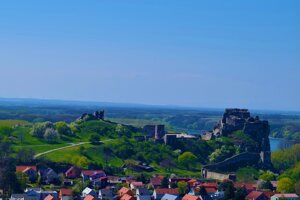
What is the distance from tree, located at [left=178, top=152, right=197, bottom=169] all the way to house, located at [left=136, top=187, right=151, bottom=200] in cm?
2894

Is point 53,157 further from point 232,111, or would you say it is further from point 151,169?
point 232,111

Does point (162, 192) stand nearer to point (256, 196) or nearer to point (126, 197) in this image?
point (126, 197)

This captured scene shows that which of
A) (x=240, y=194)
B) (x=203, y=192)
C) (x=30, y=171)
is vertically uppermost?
(x=30, y=171)

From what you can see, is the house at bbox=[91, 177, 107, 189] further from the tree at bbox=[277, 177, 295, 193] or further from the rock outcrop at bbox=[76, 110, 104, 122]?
the rock outcrop at bbox=[76, 110, 104, 122]

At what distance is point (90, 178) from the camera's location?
251 feet

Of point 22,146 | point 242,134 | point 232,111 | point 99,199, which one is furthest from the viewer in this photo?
point 232,111

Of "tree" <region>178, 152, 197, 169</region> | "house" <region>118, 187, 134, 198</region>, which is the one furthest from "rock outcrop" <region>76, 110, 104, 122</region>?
"house" <region>118, 187, 134, 198</region>

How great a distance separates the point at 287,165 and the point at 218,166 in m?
13.7

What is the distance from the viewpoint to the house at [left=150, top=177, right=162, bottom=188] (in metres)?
73.1

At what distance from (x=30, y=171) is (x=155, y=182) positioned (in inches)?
561

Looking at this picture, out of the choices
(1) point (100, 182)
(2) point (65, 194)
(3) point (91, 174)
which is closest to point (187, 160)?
(3) point (91, 174)

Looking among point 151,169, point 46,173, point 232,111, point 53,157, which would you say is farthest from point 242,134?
point 46,173

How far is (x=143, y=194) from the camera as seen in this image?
6712 centimetres

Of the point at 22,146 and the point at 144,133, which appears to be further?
the point at 144,133
